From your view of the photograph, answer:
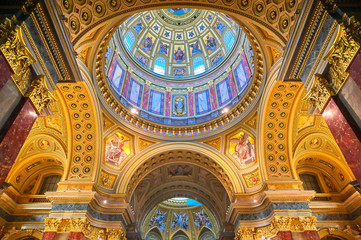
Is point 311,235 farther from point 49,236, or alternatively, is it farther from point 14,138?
point 14,138

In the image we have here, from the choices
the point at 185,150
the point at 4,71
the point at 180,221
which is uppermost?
the point at 180,221

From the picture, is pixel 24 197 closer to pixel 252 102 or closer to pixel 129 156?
pixel 129 156

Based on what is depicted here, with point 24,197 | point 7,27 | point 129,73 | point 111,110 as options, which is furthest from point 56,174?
point 7,27

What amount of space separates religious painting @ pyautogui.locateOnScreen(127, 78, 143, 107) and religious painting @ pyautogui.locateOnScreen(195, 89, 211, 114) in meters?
4.54

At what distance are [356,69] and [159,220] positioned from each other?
91.3 feet

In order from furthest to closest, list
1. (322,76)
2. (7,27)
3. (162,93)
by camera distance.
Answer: (162,93)
(322,76)
(7,27)

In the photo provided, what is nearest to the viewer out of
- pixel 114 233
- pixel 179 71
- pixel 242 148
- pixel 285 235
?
pixel 285 235

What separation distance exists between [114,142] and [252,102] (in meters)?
9.04

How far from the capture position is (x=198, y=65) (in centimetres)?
2139

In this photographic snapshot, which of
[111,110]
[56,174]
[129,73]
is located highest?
[129,73]

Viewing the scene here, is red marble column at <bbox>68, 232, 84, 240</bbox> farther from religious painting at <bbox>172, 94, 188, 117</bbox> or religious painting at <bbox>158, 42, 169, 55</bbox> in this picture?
religious painting at <bbox>158, 42, 169, 55</bbox>

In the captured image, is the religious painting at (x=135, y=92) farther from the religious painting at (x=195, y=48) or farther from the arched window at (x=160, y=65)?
the religious painting at (x=195, y=48)

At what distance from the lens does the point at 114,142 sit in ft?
50.8

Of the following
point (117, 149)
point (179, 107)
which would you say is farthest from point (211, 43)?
point (117, 149)
